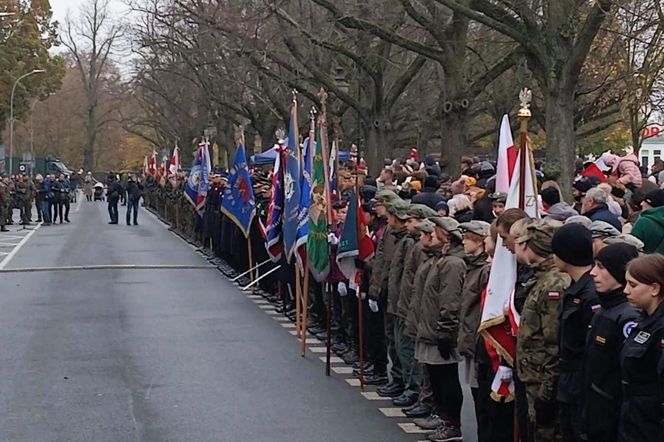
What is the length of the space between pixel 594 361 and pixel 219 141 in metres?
52.6

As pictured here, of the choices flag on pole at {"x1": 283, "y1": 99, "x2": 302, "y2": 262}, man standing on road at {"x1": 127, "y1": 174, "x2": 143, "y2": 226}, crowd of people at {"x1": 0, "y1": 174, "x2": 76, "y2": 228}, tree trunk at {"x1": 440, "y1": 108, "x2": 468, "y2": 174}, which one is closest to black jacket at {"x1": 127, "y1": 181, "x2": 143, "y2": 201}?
man standing on road at {"x1": 127, "y1": 174, "x2": 143, "y2": 226}

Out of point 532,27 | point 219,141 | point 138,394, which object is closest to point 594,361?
point 138,394

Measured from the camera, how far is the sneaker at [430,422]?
928 centimetres

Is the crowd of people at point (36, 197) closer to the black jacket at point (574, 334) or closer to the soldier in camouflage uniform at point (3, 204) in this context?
the soldier in camouflage uniform at point (3, 204)

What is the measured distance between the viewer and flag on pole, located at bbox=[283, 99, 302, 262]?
14.1 m

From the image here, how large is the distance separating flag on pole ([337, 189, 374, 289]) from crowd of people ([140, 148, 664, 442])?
128 millimetres

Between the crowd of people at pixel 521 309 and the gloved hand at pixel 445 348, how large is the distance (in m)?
0.01

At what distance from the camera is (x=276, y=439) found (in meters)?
8.92

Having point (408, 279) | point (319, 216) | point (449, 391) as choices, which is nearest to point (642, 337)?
point (449, 391)

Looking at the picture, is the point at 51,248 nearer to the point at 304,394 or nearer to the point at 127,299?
the point at 127,299

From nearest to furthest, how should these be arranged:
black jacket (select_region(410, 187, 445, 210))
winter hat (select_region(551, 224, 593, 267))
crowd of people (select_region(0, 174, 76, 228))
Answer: winter hat (select_region(551, 224, 593, 267))
black jacket (select_region(410, 187, 445, 210))
crowd of people (select_region(0, 174, 76, 228))

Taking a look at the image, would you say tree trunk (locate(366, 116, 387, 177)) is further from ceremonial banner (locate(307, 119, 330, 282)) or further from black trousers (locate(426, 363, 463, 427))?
black trousers (locate(426, 363, 463, 427))

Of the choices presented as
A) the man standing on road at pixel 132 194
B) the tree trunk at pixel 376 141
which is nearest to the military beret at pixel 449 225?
the tree trunk at pixel 376 141

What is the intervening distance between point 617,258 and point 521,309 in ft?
4.96
